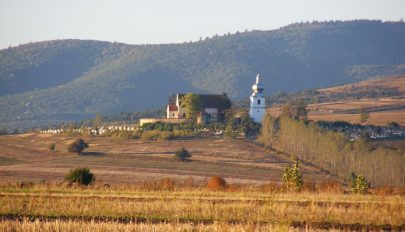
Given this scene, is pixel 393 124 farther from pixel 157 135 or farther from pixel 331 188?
pixel 331 188

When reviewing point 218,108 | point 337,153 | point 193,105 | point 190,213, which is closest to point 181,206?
point 190,213

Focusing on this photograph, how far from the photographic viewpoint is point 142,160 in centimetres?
8188

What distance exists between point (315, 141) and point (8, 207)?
181 feet

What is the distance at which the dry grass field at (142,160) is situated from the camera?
68438 millimetres

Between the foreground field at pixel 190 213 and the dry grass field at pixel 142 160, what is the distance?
94.6 ft

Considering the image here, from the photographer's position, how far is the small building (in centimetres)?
11144

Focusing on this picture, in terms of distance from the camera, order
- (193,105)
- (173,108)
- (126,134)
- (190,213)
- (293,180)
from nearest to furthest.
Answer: (190,213) < (293,180) < (126,134) < (193,105) < (173,108)

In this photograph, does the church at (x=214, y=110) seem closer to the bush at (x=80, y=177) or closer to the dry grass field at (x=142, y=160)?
the dry grass field at (x=142, y=160)

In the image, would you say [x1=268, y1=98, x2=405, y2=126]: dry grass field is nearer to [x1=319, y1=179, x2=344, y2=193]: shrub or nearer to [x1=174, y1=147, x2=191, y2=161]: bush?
[x1=174, y1=147, x2=191, y2=161]: bush

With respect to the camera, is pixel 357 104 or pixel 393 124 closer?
pixel 393 124

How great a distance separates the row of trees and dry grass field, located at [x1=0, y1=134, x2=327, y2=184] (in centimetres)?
187

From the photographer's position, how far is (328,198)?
118 ft

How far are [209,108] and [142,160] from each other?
32.3 meters

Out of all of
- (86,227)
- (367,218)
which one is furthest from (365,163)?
(86,227)
